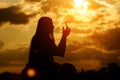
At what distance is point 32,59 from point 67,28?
5.72 ft

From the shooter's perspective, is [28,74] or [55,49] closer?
[28,74]

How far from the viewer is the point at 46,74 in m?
15.1

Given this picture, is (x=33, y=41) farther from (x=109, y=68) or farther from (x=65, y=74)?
(x=109, y=68)

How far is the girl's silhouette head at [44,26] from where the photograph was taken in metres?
15.9

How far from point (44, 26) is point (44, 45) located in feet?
2.38

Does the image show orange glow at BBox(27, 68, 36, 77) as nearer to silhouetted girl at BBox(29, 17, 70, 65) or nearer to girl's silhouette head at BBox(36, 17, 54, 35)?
silhouetted girl at BBox(29, 17, 70, 65)

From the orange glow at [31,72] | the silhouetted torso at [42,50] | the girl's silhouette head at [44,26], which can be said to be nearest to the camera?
the orange glow at [31,72]

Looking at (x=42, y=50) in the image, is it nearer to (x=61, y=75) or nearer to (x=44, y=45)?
(x=44, y=45)

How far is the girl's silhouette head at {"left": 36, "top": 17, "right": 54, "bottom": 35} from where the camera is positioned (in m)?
15.9

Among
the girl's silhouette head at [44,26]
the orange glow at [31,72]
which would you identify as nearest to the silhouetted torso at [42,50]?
the girl's silhouette head at [44,26]

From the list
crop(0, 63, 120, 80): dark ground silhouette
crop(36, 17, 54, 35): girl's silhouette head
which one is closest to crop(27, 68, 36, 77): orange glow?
crop(0, 63, 120, 80): dark ground silhouette

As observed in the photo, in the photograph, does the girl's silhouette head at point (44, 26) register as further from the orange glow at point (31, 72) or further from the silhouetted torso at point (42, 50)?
the orange glow at point (31, 72)

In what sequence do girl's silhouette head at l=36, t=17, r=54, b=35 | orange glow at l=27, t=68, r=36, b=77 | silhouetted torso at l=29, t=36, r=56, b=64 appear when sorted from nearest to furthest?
orange glow at l=27, t=68, r=36, b=77 → silhouetted torso at l=29, t=36, r=56, b=64 → girl's silhouette head at l=36, t=17, r=54, b=35

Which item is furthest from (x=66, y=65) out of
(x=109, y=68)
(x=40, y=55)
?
(x=109, y=68)
